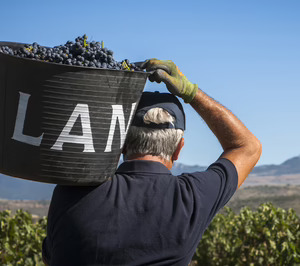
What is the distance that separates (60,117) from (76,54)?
307 millimetres

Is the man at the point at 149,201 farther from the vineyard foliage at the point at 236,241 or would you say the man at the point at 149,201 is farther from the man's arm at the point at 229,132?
the vineyard foliage at the point at 236,241

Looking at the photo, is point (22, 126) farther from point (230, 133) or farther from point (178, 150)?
point (230, 133)

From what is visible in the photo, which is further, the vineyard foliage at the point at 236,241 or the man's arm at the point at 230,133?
the vineyard foliage at the point at 236,241

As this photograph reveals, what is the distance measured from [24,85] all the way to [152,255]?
1001mm

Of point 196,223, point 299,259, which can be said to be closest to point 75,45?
point 196,223

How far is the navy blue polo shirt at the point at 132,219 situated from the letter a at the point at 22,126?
0.40m

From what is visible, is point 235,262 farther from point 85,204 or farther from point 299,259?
point 85,204

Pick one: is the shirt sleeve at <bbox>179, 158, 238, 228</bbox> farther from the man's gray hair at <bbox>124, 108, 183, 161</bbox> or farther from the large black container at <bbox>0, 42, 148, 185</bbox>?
the large black container at <bbox>0, 42, 148, 185</bbox>

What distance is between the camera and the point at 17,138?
2092 millimetres

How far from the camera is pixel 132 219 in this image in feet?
7.64

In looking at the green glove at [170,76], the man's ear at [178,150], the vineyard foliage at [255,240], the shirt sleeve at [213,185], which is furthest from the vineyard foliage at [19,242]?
the green glove at [170,76]

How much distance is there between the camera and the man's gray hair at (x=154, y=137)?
8.27 ft

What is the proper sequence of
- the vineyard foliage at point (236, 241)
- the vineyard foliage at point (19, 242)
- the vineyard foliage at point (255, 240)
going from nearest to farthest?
the vineyard foliage at point (19, 242)
the vineyard foliage at point (236, 241)
the vineyard foliage at point (255, 240)

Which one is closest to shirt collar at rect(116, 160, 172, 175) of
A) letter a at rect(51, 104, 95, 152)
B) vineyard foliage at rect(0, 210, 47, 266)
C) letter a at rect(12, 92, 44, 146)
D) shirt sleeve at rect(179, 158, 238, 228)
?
shirt sleeve at rect(179, 158, 238, 228)
